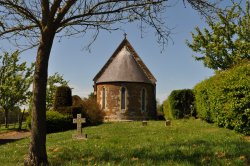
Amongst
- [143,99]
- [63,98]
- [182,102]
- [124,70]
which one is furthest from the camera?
[143,99]

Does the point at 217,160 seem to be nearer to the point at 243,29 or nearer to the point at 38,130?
the point at 38,130

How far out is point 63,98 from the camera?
3228 cm

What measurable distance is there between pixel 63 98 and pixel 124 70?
10.6 metres

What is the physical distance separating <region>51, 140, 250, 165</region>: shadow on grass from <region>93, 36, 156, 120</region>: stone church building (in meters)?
28.7

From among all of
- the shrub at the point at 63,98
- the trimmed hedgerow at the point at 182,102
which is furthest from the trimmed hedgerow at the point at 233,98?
the shrub at the point at 63,98

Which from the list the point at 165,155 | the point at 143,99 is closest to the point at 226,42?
the point at 143,99

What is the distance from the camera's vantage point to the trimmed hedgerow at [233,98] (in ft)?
46.9

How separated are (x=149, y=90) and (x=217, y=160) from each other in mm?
33940

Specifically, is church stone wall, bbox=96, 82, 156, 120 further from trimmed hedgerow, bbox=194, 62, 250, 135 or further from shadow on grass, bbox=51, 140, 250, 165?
shadow on grass, bbox=51, 140, 250, 165

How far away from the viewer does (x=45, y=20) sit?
32.3 ft

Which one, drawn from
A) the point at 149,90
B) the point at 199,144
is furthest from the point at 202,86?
the point at 149,90

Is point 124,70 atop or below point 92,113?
atop

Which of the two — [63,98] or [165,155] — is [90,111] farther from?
[165,155]

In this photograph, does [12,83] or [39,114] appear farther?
[12,83]
